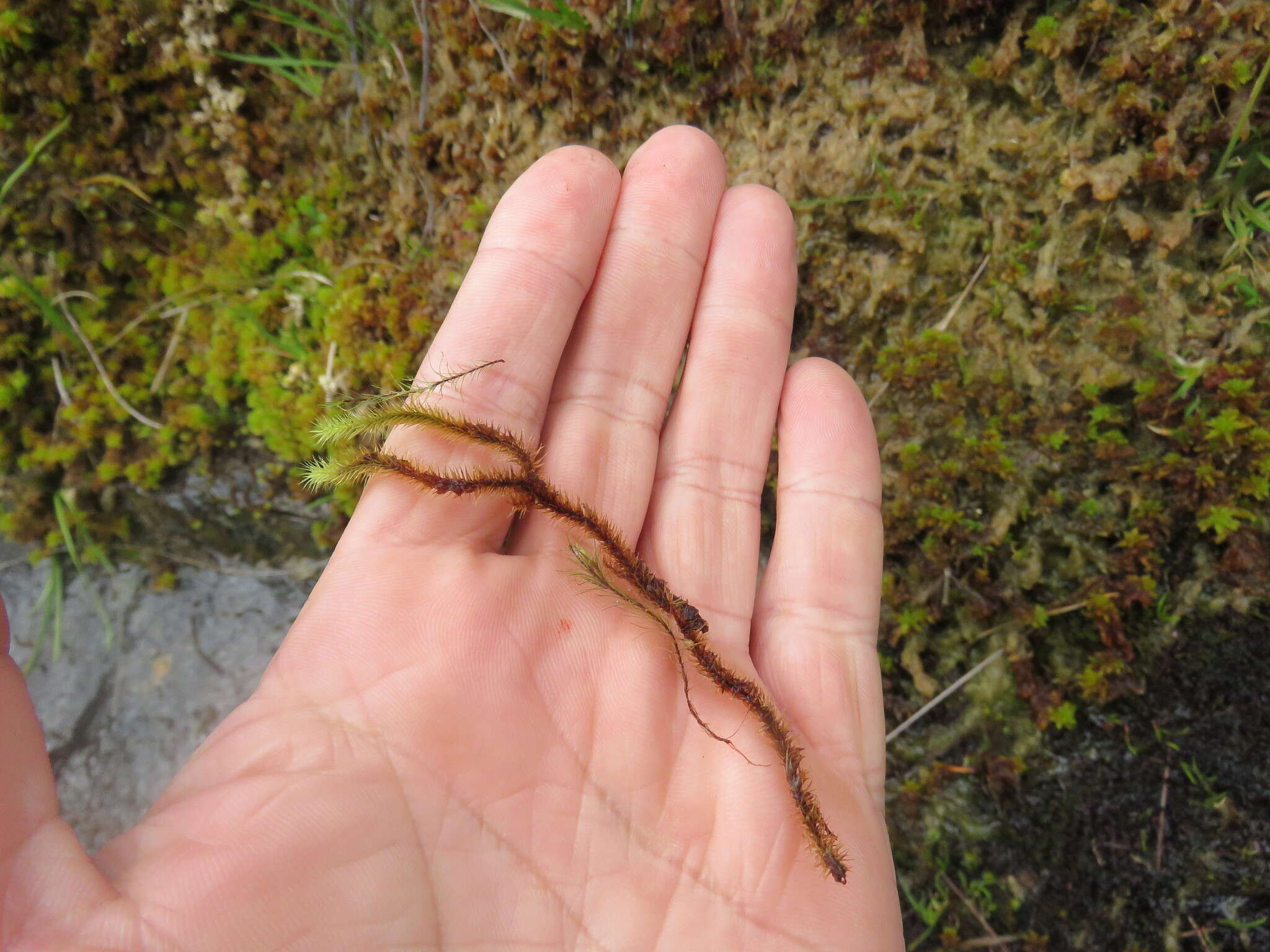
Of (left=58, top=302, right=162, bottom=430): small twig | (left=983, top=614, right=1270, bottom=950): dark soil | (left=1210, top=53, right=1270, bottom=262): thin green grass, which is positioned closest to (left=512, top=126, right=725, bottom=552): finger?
(left=1210, top=53, right=1270, bottom=262): thin green grass

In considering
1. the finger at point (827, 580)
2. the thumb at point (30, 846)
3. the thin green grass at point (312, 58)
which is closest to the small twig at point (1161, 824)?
the finger at point (827, 580)

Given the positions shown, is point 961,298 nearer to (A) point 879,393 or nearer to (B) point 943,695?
(A) point 879,393

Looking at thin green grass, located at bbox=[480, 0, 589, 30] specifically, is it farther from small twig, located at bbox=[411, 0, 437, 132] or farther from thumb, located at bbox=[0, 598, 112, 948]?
thumb, located at bbox=[0, 598, 112, 948]

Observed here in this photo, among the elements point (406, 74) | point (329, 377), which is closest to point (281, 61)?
point (406, 74)

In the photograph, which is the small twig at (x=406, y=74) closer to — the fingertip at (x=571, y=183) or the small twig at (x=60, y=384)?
the fingertip at (x=571, y=183)

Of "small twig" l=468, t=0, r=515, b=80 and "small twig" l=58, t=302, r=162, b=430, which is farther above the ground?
"small twig" l=468, t=0, r=515, b=80
